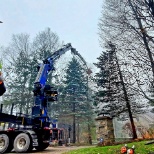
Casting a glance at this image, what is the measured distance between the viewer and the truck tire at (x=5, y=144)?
404 inches

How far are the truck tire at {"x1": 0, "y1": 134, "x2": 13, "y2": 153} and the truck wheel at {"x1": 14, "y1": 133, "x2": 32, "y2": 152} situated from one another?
0.50 m

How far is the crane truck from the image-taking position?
33.4 ft

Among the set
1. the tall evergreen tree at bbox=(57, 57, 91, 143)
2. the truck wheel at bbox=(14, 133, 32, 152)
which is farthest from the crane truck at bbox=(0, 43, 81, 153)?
the tall evergreen tree at bbox=(57, 57, 91, 143)

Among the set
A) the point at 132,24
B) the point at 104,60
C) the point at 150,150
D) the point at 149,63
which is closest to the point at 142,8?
the point at 132,24

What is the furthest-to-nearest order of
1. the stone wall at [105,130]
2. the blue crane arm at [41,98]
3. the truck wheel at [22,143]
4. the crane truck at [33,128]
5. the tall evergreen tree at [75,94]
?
the tall evergreen tree at [75,94] < the blue crane arm at [41,98] < the crane truck at [33,128] < the truck wheel at [22,143] < the stone wall at [105,130]

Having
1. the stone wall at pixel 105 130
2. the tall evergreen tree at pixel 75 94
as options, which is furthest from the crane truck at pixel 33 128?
the tall evergreen tree at pixel 75 94

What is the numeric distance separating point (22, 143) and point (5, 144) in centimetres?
99

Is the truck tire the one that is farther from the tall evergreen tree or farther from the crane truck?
Answer: the tall evergreen tree

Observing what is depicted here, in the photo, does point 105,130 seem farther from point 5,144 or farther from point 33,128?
point 5,144

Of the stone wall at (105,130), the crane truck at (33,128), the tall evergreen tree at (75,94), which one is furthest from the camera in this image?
the tall evergreen tree at (75,94)

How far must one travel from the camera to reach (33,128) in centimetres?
1109

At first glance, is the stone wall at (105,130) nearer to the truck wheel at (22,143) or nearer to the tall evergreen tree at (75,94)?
the truck wheel at (22,143)

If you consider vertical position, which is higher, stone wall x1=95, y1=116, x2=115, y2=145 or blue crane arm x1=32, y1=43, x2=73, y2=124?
blue crane arm x1=32, y1=43, x2=73, y2=124

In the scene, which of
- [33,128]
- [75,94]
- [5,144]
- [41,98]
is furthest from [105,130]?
[75,94]
